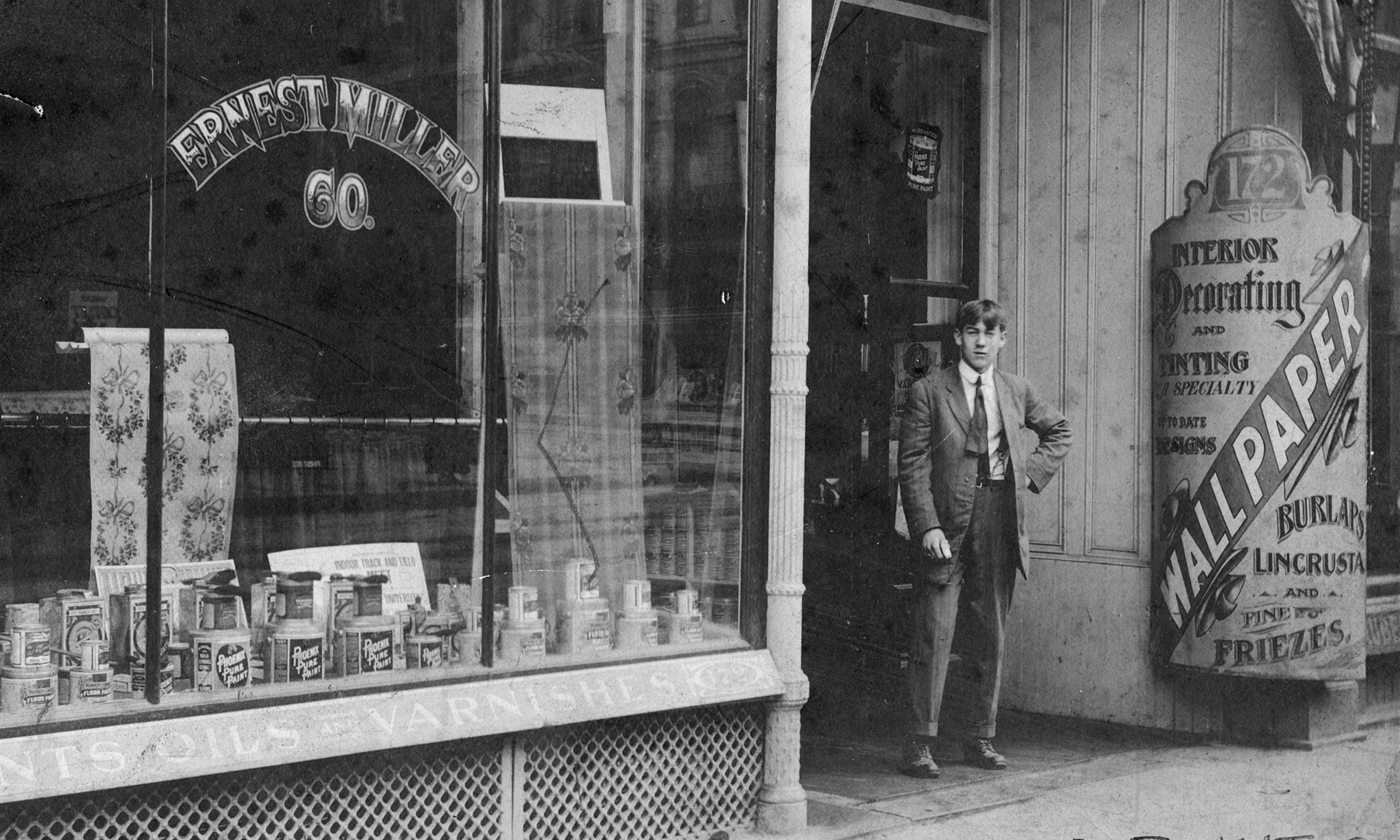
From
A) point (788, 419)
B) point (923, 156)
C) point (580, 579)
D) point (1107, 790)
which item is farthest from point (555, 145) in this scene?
point (1107, 790)

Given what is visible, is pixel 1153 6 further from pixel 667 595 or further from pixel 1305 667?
pixel 667 595

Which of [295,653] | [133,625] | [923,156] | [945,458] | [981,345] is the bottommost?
[295,653]

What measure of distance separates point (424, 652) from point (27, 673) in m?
1.36

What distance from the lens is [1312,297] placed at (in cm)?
784

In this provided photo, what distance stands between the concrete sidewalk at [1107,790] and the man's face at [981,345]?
1.95 m

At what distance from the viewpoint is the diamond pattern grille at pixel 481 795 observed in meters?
4.73

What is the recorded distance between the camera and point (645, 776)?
601 centimetres

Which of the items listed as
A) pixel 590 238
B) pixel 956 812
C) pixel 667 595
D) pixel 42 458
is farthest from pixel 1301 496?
pixel 42 458

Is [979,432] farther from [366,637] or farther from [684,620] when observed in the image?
[366,637]

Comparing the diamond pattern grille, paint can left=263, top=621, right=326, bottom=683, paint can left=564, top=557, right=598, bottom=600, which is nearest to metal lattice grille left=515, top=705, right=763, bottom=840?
the diamond pattern grille

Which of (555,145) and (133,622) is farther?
(555,145)

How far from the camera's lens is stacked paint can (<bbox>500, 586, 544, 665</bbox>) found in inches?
230

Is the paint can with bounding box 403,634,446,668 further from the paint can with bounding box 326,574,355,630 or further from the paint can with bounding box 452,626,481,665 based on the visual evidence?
the paint can with bounding box 326,574,355,630

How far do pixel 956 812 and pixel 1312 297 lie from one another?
10.7 feet
